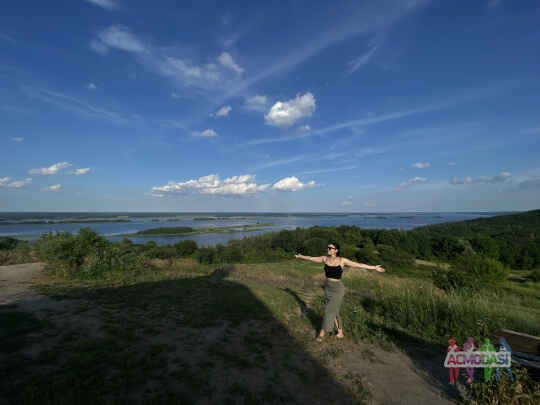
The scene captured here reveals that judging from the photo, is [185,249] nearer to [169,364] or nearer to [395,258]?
[395,258]

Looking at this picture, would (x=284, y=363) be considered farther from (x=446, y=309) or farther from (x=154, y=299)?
(x=154, y=299)

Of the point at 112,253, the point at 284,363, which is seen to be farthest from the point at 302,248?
the point at 284,363

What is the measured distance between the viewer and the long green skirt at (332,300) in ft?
16.0

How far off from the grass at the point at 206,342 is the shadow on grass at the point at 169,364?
2cm

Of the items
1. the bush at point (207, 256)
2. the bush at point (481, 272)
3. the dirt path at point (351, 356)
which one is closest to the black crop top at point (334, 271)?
the dirt path at point (351, 356)

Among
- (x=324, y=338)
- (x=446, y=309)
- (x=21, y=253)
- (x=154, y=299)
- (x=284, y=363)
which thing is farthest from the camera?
(x=21, y=253)

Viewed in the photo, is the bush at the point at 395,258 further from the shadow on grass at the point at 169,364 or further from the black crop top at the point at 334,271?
the black crop top at the point at 334,271

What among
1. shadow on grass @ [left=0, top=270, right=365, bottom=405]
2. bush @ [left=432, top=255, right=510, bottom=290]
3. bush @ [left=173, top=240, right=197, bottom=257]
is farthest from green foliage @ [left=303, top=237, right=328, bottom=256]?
shadow on grass @ [left=0, top=270, right=365, bottom=405]

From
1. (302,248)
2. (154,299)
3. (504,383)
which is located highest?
(504,383)

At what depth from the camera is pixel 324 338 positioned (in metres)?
5.09

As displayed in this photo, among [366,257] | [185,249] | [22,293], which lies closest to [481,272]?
[366,257]

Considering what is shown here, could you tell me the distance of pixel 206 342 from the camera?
4711mm

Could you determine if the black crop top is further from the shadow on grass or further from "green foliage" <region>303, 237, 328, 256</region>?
"green foliage" <region>303, 237, 328, 256</region>

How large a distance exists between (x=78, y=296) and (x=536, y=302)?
18.3 meters
